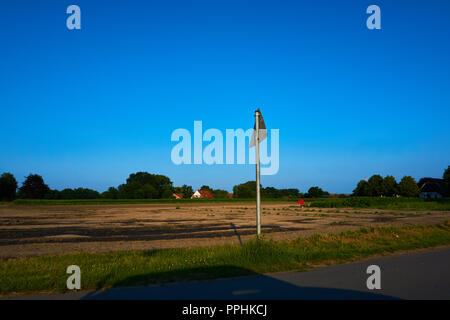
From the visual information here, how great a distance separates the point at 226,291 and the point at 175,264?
9.74 ft

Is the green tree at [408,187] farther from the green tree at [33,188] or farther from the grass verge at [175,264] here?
the green tree at [33,188]

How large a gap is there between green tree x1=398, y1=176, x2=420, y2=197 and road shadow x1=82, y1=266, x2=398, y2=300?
11171 cm

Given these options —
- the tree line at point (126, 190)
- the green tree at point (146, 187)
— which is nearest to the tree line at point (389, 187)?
the tree line at point (126, 190)

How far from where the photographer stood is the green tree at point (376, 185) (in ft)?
359

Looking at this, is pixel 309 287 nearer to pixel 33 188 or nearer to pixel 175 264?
pixel 175 264

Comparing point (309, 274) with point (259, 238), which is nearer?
point (309, 274)

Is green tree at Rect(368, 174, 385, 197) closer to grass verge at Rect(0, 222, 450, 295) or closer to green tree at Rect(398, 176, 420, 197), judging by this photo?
green tree at Rect(398, 176, 420, 197)

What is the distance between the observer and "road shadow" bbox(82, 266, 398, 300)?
18.8 ft

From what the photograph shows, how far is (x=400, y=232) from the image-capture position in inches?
597

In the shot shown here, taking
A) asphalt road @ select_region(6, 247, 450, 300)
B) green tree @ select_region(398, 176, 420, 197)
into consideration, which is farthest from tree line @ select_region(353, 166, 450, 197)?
asphalt road @ select_region(6, 247, 450, 300)

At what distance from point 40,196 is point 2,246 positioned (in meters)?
97.7
